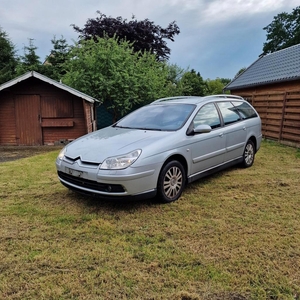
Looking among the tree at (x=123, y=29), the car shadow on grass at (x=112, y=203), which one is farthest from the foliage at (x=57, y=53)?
the car shadow on grass at (x=112, y=203)

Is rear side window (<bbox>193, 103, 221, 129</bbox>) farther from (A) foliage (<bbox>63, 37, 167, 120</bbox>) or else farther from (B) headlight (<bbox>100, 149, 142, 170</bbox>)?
(A) foliage (<bbox>63, 37, 167, 120</bbox>)

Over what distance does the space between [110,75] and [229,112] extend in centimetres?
718

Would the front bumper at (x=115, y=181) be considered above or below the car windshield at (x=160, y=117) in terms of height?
below

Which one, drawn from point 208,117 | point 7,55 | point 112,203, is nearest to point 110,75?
point 208,117

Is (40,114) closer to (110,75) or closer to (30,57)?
(110,75)

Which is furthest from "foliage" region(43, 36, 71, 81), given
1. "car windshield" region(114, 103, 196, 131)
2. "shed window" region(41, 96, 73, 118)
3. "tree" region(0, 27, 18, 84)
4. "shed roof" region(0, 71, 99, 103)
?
"car windshield" region(114, 103, 196, 131)

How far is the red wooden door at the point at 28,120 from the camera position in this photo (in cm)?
1020

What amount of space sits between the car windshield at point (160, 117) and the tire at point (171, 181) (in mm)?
640

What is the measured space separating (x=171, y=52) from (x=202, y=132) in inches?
754

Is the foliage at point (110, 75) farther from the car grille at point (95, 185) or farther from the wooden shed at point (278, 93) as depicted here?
the car grille at point (95, 185)

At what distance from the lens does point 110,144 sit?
12.3 feet

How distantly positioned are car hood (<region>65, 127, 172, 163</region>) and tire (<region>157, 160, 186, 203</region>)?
445 mm

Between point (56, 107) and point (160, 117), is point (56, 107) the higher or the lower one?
the higher one

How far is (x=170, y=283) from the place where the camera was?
2.22 metres
